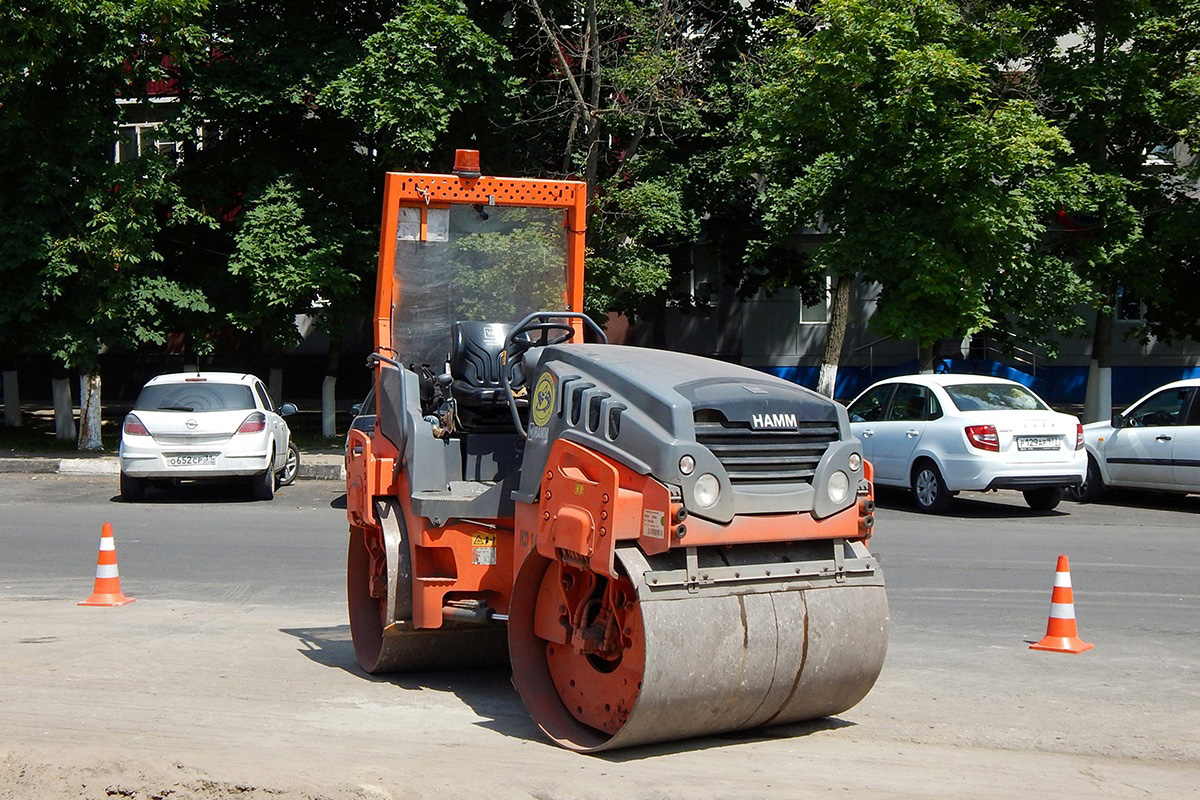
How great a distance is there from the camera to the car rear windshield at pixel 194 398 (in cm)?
1714

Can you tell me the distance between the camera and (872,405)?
17125 mm

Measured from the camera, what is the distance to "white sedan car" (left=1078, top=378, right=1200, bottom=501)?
1579 centimetres

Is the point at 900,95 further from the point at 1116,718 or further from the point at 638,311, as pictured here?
the point at 1116,718

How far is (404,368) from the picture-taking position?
299 inches

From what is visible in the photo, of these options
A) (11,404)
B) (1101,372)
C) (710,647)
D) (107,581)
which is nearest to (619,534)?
(710,647)

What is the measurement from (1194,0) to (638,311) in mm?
11729

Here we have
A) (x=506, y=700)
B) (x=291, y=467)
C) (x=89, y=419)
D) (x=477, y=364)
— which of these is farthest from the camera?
(x=89, y=419)

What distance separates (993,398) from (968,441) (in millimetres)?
923

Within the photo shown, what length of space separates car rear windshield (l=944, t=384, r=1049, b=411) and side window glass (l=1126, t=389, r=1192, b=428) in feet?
5.37

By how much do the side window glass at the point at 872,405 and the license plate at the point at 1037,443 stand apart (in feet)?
6.90

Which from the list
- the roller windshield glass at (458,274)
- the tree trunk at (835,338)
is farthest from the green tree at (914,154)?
the roller windshield glass at (458,274)

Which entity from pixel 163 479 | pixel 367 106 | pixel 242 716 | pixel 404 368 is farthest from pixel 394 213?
pixel 367 106

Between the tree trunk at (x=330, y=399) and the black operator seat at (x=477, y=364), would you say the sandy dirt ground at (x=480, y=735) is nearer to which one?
the black operator seat at (x=477, y=364)

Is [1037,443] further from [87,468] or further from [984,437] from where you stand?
[87,468]
